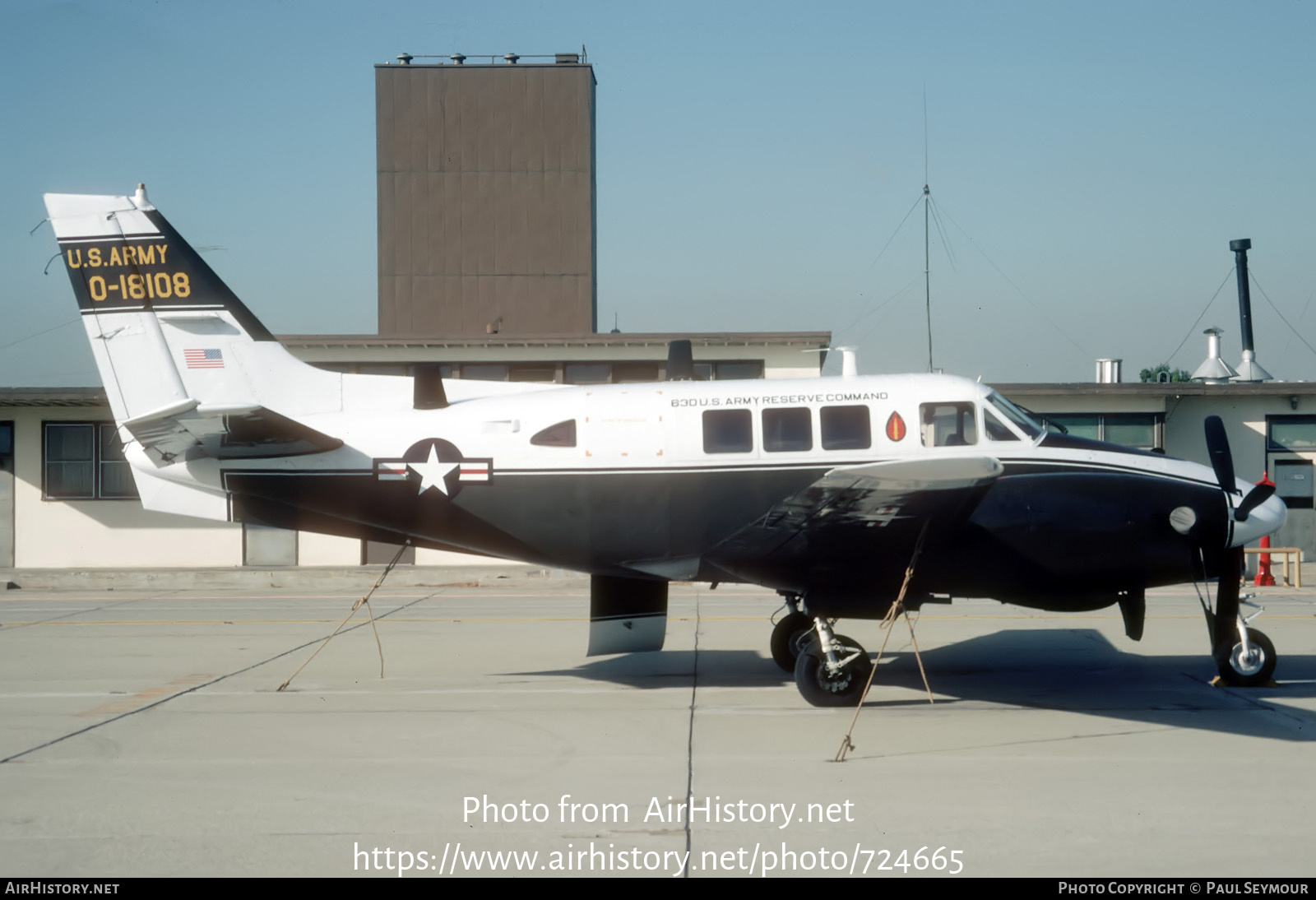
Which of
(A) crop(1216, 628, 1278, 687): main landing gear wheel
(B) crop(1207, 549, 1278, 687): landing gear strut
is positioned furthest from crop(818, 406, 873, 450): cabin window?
(A) crop(1216, 628, 1278, 687): main landing gear wheel

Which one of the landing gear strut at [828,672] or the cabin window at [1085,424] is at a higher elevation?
the cabin window at [1085,424]

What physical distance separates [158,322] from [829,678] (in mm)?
7846

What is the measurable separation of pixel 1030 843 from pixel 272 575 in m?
20.8

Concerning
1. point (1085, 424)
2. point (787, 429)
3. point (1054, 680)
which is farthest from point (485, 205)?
point (1054, 680)

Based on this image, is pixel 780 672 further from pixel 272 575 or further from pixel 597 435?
pixel 272 575

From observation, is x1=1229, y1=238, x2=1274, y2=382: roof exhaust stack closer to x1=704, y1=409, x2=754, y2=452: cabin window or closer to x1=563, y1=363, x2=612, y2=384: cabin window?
x1=563, y1=363, x2=612, y2=384: cabin window

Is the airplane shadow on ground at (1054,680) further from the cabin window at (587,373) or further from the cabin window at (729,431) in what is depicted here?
Answer: the cabin window at (587,373)

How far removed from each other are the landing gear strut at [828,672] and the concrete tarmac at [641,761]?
0.61 ft

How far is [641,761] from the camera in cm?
833

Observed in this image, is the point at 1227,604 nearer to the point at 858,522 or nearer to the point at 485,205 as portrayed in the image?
the point at 858,522

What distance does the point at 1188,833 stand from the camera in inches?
256

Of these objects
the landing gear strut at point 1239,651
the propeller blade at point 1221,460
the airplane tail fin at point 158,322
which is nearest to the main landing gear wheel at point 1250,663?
the landing gear strut at point 1239,651

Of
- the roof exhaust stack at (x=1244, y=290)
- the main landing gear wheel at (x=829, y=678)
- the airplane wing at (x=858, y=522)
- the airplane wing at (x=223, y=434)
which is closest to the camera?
the airplane wing at (x=858, y=522)

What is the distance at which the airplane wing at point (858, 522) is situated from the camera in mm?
8664
